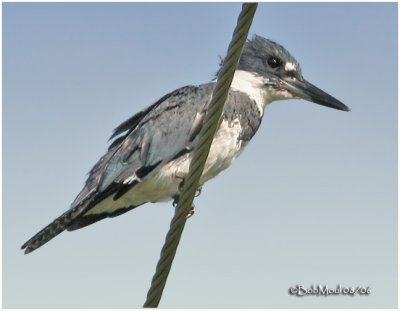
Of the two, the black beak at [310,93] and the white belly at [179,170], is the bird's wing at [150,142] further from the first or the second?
the black beak at [310,93]

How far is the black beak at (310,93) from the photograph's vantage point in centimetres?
474

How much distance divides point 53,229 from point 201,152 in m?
1.89

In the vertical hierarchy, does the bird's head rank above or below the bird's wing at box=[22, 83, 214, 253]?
above

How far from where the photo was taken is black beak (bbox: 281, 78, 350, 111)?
4.74 m

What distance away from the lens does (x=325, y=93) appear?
4.85 meters

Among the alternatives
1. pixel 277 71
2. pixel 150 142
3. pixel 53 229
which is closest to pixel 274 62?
pixel 277 71

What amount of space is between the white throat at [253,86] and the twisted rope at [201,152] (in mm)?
2047

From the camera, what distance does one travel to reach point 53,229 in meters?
4.12

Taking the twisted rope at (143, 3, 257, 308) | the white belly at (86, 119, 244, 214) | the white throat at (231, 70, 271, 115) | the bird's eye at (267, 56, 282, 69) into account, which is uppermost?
the bird's eye at (267, 56, 282, 69)

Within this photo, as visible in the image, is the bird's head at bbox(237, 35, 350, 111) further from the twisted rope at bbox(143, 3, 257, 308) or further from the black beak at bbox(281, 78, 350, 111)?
the twisted rope at bbox(143, 3, 257, 308)

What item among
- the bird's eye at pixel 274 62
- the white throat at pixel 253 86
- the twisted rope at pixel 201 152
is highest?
the bird's eye at pixel 274 62

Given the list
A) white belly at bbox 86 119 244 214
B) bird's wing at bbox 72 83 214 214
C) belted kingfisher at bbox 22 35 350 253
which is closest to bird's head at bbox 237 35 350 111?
belted kingfisher at bbox 22 35 350 253

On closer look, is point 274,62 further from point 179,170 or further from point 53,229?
point 53,229

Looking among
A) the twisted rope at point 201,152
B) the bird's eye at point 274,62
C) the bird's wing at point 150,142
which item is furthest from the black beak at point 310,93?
the twisted rope at point 201,152
